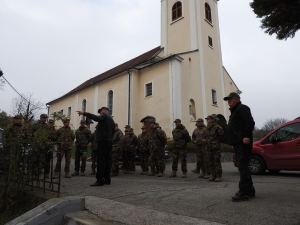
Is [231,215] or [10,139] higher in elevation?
[10,139]

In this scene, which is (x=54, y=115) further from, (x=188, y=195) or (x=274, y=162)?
(x=274, y=162)

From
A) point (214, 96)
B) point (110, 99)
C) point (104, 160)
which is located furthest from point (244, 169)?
point (110, 99)

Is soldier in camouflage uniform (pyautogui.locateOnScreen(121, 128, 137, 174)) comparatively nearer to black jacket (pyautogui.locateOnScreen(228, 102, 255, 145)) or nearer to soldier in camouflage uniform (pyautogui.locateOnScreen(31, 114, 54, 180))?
soldier in camouflage uniform (pyautogui.locateOnScreen(31, 114, 54, 180))

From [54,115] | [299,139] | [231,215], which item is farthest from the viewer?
[299,139]

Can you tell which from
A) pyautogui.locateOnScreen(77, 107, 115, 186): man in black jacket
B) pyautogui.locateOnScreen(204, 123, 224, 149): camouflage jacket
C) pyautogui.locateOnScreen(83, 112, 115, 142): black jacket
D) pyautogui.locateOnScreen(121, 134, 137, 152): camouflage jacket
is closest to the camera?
pyautogui.locateOnScreen(77, 107, 115, 186): man in black jacket

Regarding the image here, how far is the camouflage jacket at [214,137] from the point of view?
660 cm

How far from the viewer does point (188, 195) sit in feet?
14.3

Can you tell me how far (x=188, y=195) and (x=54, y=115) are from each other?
3190 mm

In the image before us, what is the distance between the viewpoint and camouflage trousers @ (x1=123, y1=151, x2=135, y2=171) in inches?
352

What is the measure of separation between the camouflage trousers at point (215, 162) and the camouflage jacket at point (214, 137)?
0.14 metres

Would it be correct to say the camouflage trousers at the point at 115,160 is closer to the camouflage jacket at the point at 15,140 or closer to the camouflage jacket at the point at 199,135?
the camouflage jacket at the point at 199,135

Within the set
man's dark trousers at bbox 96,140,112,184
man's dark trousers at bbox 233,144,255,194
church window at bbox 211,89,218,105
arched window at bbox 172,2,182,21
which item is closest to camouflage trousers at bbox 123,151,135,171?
man's dark trousers at bbox 96,140,112,184

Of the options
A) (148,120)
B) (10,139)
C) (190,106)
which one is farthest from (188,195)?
(190,106)

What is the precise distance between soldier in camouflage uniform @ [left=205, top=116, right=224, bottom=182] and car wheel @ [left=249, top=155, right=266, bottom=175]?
207cm
